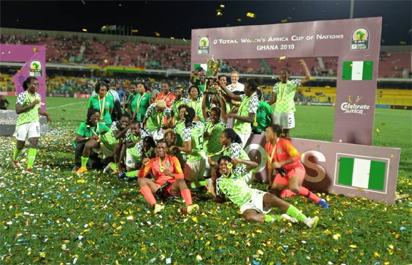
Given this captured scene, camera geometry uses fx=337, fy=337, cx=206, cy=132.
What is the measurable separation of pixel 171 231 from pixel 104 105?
16.5ft

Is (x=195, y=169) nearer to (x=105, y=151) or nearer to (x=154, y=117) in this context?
(x=154, y=117)

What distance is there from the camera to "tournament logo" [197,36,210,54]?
1053 cm

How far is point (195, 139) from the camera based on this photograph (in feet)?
21.6

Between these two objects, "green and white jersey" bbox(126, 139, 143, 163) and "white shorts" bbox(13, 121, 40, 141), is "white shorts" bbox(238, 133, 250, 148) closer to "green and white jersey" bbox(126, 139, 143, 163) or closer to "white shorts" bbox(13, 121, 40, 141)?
"green and white jersey" bbox(126, 139, 143, 163)

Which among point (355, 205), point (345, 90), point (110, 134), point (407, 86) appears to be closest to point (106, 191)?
point (110, 134)

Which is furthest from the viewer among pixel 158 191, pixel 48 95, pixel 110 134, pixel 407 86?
pixel 407 86

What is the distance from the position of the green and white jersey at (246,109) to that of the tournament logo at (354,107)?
10.3ft

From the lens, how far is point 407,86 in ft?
177

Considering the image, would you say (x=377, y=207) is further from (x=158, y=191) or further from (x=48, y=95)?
(x=48, y=95)

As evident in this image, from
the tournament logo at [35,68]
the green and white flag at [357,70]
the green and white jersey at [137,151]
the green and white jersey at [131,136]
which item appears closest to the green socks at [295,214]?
the green and white jersey at [137,151]

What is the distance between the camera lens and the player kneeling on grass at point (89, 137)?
7.99 meters

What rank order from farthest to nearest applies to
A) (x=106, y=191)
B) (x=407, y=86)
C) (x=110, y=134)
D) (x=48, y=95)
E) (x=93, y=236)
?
(x=407, y=86) → (x=48, y=95) → (x=110, y=134) → (x=106, y=191) → (x=93, y=236)

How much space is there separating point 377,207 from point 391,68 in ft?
192

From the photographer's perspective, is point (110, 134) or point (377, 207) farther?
point (110, 134)
